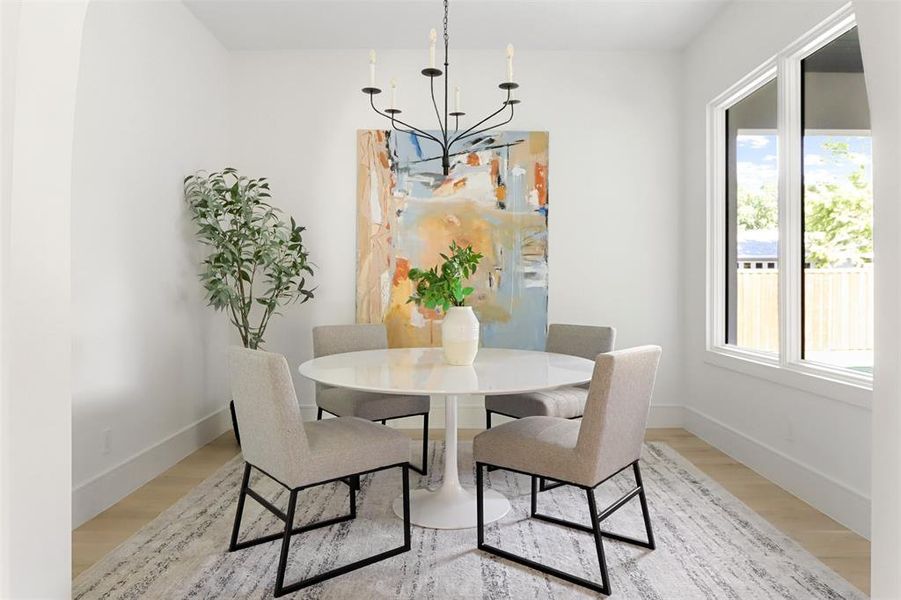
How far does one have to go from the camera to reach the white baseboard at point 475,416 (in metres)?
4.34

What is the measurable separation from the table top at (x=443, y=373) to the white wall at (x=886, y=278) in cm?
97

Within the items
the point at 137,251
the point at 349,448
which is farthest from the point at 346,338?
the point at 349,448

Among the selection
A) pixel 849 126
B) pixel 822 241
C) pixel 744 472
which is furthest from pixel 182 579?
pixel 849 126

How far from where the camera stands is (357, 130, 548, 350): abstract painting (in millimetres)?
4312

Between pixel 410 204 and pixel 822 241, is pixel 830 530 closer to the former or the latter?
pixel 822 241

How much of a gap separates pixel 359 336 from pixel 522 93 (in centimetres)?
226

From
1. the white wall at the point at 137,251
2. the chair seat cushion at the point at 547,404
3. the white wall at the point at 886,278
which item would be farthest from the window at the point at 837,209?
the white wall at the point at 137,251

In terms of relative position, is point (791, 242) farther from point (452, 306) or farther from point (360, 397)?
point (360, 397)

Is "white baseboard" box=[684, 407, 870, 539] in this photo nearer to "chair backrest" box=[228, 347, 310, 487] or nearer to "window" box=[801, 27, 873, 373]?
"window" box=[801, 27, 873, 373]

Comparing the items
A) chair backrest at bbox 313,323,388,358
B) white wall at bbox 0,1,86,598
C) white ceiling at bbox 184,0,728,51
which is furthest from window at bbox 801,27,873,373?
white wall at bbox 0,1,86,598

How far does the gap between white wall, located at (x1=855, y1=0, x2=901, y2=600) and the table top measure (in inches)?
38.2

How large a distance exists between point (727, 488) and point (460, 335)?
171 cm

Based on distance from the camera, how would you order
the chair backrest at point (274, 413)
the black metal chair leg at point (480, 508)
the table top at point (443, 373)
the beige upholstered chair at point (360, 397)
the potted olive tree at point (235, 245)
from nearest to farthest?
the chair backrest at point (274, 413) → the table top at point (443, 373) → the black metal chair leg at point (480, 508) → the beige upholstered chair at point (360, 397) → the potted olive tree at point (235, 245)

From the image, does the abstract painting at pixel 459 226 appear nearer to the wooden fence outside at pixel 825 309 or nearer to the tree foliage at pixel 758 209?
the tree foliage at pixel 758 209
